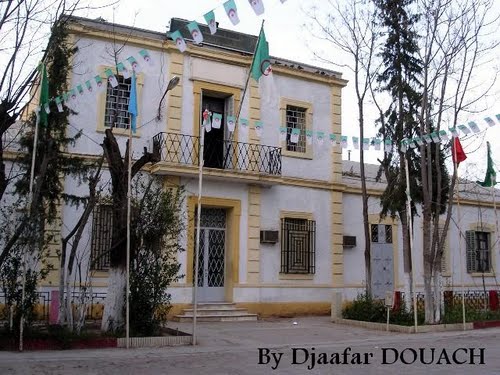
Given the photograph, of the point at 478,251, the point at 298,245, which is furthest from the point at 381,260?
the point at 478,251

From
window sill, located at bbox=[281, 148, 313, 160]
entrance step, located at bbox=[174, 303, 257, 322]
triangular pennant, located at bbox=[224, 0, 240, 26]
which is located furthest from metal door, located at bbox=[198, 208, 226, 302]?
triangular pennant, located at bbox=[224, 0, 240, 26]

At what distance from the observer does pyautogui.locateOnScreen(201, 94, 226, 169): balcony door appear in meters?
17.6

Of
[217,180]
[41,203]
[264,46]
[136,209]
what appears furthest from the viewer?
[217,180]

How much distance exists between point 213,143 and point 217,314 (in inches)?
198

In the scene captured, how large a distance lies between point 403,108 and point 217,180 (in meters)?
5.40

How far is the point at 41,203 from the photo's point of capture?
40.9 feet

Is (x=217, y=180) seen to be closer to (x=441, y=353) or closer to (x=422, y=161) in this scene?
(x=422, y=161)

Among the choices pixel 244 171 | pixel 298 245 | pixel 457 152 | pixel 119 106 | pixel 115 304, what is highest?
pixel 119 106

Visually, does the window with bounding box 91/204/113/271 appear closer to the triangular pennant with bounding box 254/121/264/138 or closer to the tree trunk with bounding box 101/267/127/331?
the tree trunk with bounding box 101/267/127/331

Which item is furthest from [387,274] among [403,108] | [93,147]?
[93,147]

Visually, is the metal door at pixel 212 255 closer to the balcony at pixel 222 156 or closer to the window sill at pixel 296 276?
the balcony at pixel 222 156

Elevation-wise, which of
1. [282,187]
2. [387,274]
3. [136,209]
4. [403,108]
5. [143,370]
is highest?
[403,108]

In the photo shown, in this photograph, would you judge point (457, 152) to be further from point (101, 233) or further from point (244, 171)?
point (101, 233)

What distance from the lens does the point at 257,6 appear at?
330 inches
